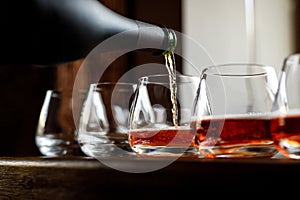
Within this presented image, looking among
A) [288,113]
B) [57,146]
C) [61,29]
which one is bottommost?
[57,146]

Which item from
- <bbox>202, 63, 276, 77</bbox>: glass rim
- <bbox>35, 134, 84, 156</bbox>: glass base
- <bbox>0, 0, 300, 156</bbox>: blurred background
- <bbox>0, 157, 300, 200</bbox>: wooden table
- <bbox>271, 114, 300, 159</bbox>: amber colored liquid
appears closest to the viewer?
<bbox>0, 157, 300, 200</bbox>: wooden table

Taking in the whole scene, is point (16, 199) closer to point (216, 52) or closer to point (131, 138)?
point (131, 138)

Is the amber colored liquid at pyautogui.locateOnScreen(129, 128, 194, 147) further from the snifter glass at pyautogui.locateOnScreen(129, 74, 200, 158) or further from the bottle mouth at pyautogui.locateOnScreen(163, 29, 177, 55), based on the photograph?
the bottle mouth at pyautogui.locateOnScreen(163, 29, 177, 55)

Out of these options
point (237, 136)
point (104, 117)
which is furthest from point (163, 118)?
point (104, 117)

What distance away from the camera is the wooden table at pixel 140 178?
1.29 ft

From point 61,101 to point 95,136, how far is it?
425mm

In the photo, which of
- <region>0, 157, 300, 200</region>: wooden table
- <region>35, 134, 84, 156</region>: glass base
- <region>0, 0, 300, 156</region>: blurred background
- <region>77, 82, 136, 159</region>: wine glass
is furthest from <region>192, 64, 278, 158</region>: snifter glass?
<region>0, 0, 300, 156</region>: blurred background

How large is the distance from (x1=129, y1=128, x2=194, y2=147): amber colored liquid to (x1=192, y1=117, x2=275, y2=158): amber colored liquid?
0.06m

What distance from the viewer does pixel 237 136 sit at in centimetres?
55

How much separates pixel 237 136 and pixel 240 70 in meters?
0.14

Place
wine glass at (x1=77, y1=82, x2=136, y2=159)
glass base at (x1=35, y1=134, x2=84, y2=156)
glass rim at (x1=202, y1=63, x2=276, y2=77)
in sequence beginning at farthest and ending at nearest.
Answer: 1. glass base at (x1=35, y1=134, x2=84, y2=156)
2. wine glass at (x1=77, y1=82, x2=136, y2=159)
3. glass rim at (x1=202, y1=63, x2=276, y2=77)

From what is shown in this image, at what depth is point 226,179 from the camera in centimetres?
41

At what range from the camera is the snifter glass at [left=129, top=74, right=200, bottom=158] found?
2.10 ft

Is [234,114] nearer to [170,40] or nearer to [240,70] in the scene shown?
[240,70]
